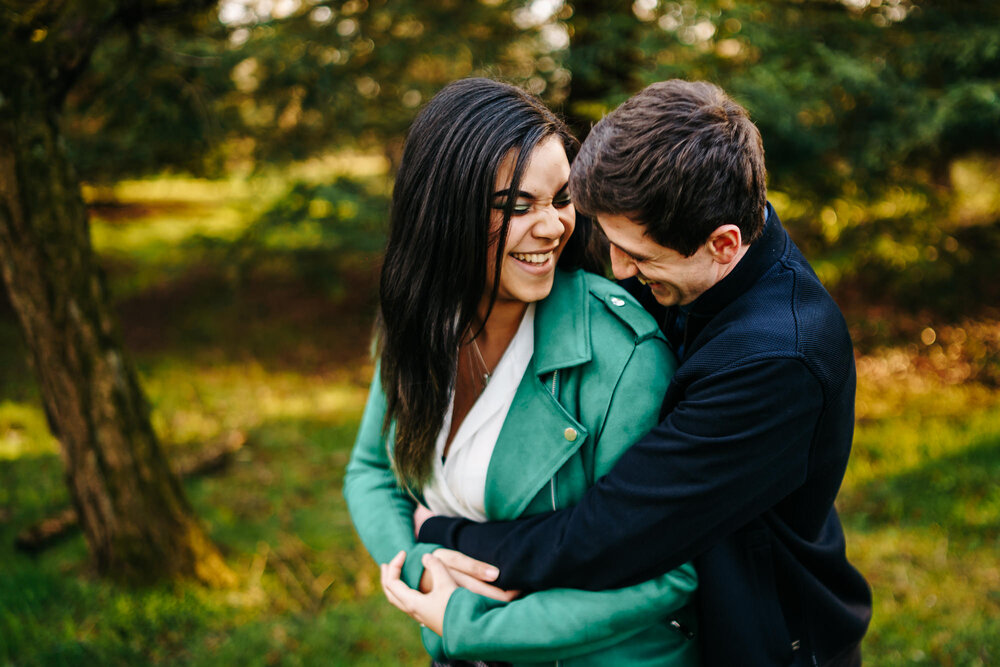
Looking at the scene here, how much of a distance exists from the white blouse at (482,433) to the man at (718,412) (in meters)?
0.18

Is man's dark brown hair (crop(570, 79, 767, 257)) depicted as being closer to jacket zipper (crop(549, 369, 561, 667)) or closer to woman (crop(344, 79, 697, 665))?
woman (crop(344, 79, 697, 665))

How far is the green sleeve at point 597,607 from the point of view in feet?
4.89

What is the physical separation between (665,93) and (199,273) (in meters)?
10.7

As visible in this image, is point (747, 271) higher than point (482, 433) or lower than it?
higher

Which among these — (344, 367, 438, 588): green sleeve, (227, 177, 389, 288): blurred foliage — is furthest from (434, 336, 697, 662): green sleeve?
(227, 177, 389, 288): blurred foliage

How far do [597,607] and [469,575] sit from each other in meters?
0.32

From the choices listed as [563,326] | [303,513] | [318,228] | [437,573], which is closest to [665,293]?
[563,326]

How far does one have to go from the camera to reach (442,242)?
1727mm

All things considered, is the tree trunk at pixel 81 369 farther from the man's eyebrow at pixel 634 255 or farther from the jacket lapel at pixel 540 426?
the man's eyebrow at pixel 634 255

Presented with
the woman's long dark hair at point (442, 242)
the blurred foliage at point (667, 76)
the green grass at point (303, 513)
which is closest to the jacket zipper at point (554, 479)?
the woman's long dark hair at point (442, 242)

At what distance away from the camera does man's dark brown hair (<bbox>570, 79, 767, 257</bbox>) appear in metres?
1.36

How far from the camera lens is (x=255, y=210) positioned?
22.6 ft

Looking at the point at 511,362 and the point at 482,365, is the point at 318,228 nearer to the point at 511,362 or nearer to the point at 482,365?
the point at 482,365

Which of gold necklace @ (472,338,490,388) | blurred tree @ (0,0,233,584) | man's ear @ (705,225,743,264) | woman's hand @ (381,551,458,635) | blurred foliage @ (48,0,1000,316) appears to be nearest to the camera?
man's ear @ (705,225,743,264)
